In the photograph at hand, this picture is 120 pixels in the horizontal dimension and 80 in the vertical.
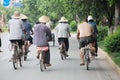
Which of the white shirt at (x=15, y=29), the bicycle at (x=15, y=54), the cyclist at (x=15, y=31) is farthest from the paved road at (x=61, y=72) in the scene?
the white shirt at (x=15, y=29)

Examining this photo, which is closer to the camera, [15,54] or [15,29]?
[15,54]

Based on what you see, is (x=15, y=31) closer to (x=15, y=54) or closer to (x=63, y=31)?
(x=15, y=54)

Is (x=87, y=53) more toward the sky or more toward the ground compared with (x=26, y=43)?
more toward the ground

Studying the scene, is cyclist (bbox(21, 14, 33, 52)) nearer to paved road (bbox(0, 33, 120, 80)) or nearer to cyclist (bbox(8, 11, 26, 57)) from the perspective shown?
paved road (bbox(0, 33, 120, 80))

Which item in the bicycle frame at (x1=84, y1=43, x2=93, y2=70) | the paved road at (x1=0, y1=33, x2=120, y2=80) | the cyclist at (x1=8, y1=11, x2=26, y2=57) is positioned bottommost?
the paved road at (x1=0, y1=33, x2=120, y2=80)

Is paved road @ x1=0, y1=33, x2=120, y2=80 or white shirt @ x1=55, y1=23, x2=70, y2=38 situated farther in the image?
white shirt @ x1=55, y1=23, x2=70, y2=38

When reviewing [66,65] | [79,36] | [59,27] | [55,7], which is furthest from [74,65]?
[55,7]

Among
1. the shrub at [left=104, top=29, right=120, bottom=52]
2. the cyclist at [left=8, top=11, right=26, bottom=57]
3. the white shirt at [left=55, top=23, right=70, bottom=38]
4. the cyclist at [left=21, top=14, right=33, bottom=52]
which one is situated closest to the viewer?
the cyclist at [left=8, top=11, right=26, bottom=57]

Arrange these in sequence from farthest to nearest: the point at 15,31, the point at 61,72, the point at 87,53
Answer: the point at 15,31, the point at 87,53, the point at 61,72

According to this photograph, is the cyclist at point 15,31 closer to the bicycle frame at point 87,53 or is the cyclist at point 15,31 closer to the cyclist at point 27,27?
the bicycle frame at point 87,53

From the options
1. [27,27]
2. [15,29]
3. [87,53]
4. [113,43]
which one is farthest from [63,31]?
[87,53]

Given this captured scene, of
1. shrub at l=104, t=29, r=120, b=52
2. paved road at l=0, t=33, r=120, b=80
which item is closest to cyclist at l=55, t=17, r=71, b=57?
paved road at l=0, t=33, r=120, b=80

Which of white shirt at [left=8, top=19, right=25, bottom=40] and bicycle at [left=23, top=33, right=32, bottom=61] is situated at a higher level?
white shirt at [left=8, top=19, right=25, bottom=40]

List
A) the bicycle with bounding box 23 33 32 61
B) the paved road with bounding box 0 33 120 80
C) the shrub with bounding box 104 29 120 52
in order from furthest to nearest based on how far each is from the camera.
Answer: the shrub with bounding box 104 29 120 52 < the bicycle with bounding box 23 33 32 61 < the paved road with bounding box 0 33 120 80
